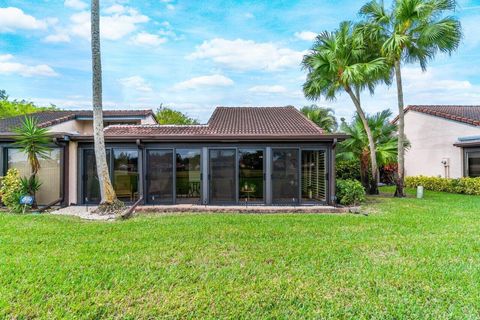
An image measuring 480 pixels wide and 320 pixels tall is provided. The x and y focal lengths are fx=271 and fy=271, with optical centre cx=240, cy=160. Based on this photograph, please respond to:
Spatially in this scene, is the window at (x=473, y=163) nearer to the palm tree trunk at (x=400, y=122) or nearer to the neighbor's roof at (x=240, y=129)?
the palm tree trunk at (x=400, y=122)

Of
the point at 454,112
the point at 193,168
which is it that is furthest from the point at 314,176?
the point at 454,112

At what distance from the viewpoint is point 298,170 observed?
34.0 feet

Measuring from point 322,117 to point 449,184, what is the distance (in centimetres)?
1057

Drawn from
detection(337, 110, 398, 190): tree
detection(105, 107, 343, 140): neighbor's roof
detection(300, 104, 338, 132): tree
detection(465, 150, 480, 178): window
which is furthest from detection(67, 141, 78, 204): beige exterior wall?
detection(465, 150, 480, 178): window

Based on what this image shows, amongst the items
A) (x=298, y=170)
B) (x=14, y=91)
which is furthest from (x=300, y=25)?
(x=14, y=91)

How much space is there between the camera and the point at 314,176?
10.7m

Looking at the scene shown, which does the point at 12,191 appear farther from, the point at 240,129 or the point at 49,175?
the point at 240,129

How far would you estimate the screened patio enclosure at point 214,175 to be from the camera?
1043 cm

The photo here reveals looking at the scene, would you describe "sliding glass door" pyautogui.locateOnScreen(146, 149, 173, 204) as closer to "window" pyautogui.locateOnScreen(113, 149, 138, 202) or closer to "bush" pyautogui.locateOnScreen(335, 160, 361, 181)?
"window" pyautogui.locateOnScreen(113, 149, 138, 202)

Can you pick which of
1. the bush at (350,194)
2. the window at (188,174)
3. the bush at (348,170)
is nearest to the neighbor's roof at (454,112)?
the bush at (348,170)

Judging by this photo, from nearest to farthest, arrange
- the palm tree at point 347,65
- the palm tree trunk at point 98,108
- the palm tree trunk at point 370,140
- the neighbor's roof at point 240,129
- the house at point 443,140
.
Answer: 1. the palm tree trunk at point 98,108
2. the neighbor's roof at point 240,129
3. the palm tree at point 347,65
4. the palm tree trunk at point 370,140
5. the house at point 443,140

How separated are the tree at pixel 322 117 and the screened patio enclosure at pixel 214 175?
12553 mm

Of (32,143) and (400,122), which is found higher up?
(400,122)

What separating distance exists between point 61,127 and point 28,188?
6.19 metres
